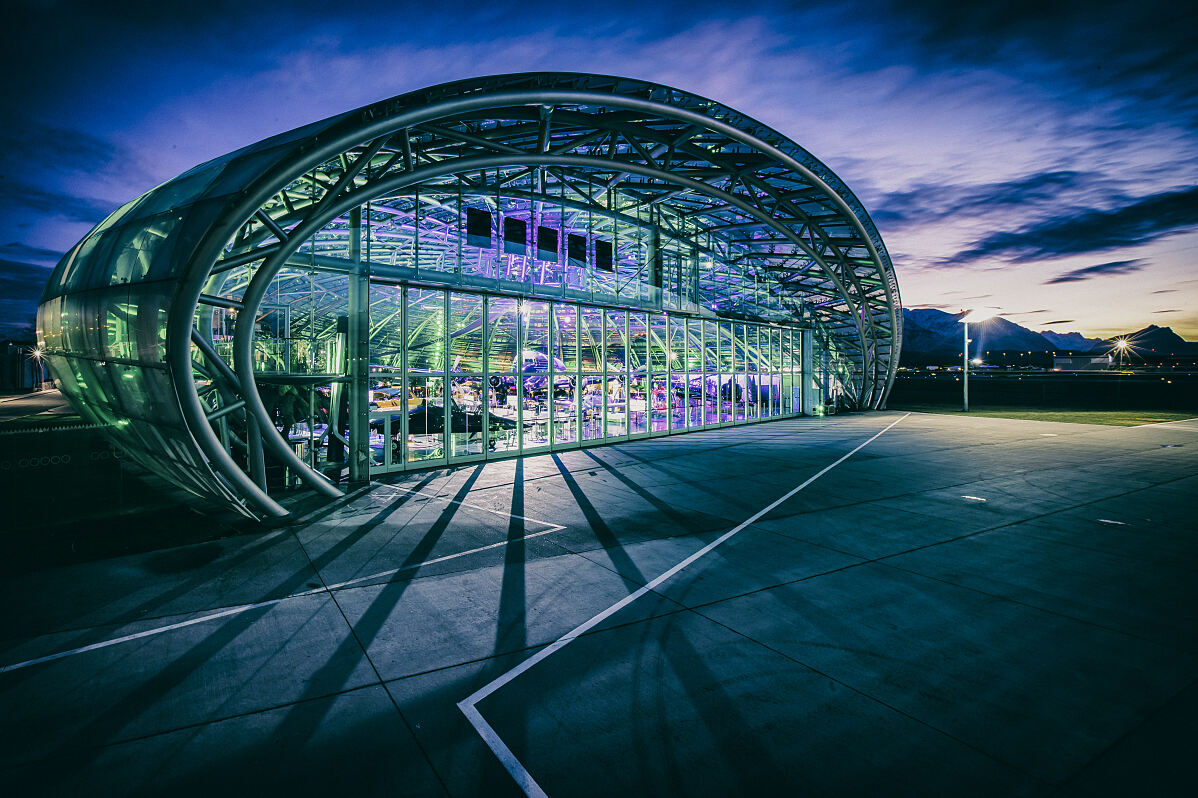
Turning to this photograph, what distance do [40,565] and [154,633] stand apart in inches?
156

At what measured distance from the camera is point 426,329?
51.5ft

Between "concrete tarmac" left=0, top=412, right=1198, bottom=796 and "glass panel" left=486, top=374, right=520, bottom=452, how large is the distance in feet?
24.0

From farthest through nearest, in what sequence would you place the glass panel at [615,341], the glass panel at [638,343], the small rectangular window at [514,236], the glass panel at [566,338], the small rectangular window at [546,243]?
the glass panel at [638,343] < the glass panel at [615,341] < the glass panel at [566,338] < the small rectangular window at [546,243] < the small rectangular window at [514,236]

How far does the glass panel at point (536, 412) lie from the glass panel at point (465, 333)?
222cm

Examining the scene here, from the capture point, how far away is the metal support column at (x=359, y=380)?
1338 cm

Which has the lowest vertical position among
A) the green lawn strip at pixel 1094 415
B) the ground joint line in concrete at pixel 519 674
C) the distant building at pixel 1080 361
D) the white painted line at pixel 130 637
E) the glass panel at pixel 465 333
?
the white painted line at pixel 130 637

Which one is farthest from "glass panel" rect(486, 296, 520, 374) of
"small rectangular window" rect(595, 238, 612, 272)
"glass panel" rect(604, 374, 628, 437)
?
"glass panel" rect(604, 374, 628, 437)

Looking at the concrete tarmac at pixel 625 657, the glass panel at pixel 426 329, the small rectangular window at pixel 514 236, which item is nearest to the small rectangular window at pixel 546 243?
the small rectangular window at pixel 514 236

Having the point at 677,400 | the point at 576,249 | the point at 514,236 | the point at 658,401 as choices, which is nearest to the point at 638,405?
the point at 658,401

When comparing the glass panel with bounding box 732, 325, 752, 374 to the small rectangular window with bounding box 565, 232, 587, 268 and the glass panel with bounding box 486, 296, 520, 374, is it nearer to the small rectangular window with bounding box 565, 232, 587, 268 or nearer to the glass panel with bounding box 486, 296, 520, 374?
the small rectangular window with bounding box 565, 232, 587, 268

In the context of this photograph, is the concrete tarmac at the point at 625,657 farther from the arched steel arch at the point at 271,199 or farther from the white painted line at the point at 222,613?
the arched steel arch at the point at 271,199

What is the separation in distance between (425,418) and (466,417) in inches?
54.1

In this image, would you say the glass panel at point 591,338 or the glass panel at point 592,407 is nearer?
the glass panel at point 591,338

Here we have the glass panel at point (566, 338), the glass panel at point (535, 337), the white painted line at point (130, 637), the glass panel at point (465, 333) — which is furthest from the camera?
the glass panel at point (566, 338)
